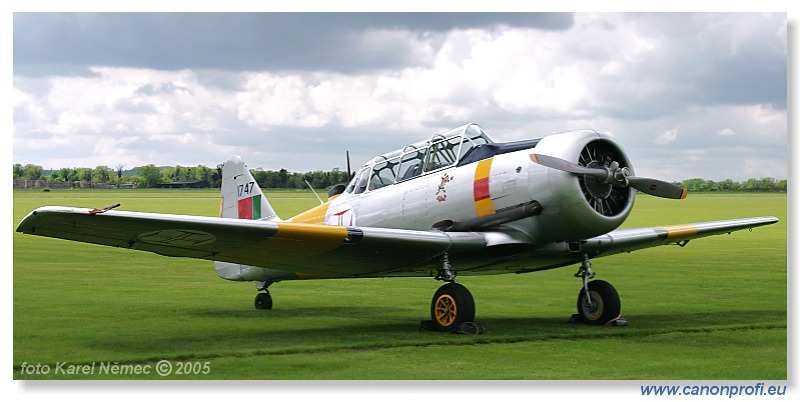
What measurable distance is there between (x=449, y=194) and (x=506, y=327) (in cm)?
178

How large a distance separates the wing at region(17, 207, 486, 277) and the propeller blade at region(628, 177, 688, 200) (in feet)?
6.20

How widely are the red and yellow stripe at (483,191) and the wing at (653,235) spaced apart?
158 centimetres

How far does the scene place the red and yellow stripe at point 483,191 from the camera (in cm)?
1077

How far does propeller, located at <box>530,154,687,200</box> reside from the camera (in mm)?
10164

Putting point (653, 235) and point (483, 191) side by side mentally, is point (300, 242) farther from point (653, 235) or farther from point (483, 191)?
point (653, 235)

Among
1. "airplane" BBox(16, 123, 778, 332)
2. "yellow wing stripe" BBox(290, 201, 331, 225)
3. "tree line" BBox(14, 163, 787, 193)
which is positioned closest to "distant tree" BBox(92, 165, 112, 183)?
"tree line" BBox(14, 163, 787, 193)

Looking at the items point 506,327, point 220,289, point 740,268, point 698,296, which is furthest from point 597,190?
point 740,268

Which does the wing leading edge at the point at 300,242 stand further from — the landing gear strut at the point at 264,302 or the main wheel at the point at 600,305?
the landing gear strut at the point at 264,302

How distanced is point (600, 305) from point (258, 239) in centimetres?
442

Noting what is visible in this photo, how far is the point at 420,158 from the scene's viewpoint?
1180cm

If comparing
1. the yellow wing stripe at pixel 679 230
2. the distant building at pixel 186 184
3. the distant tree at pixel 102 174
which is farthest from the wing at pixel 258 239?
the distant building at pixel 186 184

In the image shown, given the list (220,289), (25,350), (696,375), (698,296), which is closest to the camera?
(696,375)

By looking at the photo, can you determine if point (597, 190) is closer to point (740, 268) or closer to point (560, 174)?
point (560, 174)
